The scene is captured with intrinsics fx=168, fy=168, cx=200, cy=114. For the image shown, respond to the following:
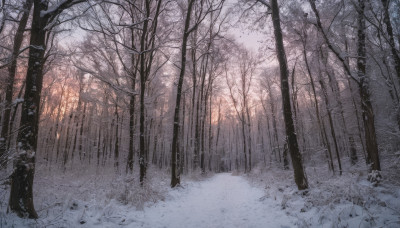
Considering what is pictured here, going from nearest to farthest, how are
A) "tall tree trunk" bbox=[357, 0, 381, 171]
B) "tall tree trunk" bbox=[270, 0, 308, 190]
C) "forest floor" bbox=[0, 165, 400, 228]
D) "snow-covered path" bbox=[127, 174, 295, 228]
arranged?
"forest floor" bbox=[0, 165, 400, 228]
"snow-covered path" bbox=[127, 174, 295, 228]
"tall tree trunk" bbox=[357, 0, 381, 171]
"tall tree trunk" bbox=[270, 0, 308, 190]

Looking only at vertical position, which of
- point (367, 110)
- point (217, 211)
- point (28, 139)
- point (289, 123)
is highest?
point (367, 110)

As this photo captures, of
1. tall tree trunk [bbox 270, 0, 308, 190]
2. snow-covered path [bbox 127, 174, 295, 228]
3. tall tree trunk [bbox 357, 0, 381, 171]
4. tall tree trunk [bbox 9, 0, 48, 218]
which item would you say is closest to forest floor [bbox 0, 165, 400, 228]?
snow-covered path [bbox 127, 174, 295, 228]

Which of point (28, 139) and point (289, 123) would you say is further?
point (289, 123)

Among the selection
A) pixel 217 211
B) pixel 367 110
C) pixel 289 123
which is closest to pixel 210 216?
pixel 217 211

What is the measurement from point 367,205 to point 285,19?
8134 millimetres

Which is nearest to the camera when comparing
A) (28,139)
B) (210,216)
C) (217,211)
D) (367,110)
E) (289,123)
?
(28,139)

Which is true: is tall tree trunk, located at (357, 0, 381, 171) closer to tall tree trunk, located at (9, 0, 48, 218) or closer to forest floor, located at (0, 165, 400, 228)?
forest floor, located at (0, 165, 400, 228)

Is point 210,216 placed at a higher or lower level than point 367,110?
lower

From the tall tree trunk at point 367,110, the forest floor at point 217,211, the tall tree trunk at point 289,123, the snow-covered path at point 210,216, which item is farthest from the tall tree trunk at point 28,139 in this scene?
the tall tree trunk at point 367,110

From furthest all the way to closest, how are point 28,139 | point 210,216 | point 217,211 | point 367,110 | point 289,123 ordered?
point 289,123, point 367,110, point 217,211, point 210,216, point 28,139

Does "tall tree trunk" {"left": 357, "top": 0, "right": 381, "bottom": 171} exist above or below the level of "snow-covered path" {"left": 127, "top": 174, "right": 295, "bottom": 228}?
above

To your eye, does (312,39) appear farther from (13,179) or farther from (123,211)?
(13,179)

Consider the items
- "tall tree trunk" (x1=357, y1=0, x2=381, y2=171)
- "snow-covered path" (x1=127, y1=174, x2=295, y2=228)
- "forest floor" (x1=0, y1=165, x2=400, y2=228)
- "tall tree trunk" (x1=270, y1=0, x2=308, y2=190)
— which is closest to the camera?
"forest floor" (x1=0, y1=165, x2=400, y2=228)

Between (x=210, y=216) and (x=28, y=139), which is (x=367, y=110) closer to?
(x=210, y=216)
